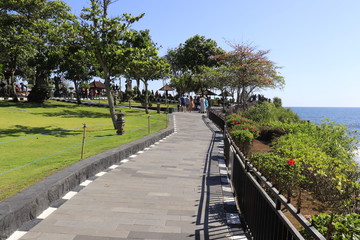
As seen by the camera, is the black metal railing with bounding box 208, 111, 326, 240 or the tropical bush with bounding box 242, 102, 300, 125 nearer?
the black metal railing with bounding box 208, 111, 326, 240

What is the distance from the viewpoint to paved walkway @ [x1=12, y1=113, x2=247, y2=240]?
4.17 metres

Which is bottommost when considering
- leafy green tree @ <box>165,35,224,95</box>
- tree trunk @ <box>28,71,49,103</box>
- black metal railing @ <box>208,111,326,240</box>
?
black metal railing @ <box>208,111,326,240</box>

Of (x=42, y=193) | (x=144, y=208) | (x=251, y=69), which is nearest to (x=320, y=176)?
(x=144, y=208)

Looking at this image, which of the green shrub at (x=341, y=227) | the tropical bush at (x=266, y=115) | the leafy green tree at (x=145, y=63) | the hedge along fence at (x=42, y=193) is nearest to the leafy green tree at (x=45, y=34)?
the leafy green tree at (x=145, y=63)

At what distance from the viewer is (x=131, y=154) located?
10.5 metres

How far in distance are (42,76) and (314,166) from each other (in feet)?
117

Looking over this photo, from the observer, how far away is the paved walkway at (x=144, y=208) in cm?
417

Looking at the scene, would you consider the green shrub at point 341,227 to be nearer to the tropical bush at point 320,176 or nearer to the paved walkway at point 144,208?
the tropical bush at point 320,176

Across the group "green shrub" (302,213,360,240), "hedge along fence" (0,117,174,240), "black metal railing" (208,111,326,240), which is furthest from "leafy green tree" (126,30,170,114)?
"green shrub" (302,213,360,240)

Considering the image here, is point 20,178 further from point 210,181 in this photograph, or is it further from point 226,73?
point 226,73

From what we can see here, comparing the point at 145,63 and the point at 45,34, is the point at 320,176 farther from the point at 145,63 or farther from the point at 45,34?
the point at 45,34

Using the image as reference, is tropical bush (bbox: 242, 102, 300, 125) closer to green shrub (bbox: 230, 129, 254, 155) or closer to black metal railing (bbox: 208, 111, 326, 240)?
green shrub (bbox: 230, 129, 254, 155)

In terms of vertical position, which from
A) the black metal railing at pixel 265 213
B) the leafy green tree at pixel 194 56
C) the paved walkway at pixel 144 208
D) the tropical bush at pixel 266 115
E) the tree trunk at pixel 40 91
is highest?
the leafy green tree at pixel 194 56

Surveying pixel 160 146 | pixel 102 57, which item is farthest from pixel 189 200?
pixel 102 57
